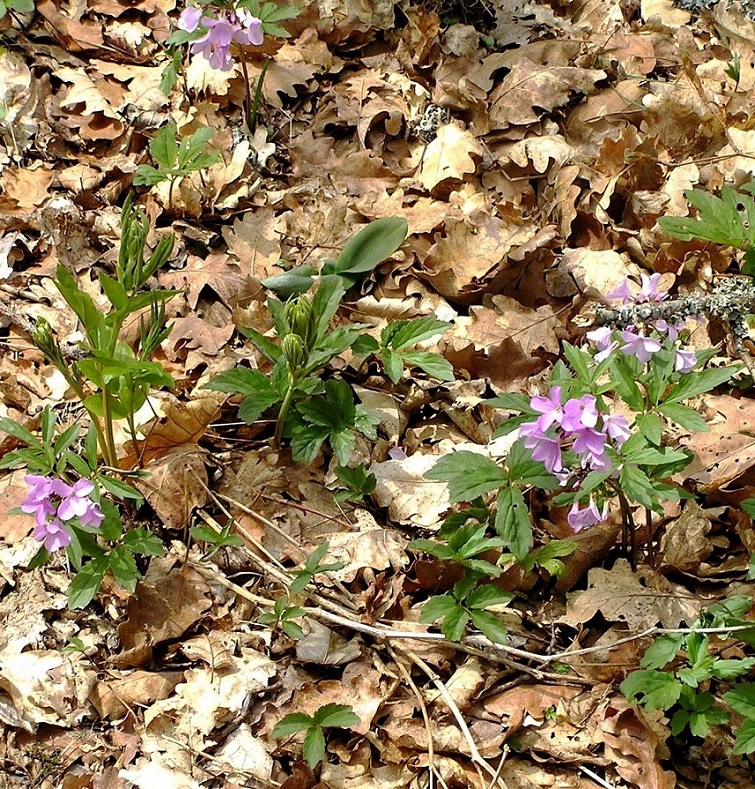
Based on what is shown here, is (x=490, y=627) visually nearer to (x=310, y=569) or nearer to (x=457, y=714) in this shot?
(x=457, y=714)

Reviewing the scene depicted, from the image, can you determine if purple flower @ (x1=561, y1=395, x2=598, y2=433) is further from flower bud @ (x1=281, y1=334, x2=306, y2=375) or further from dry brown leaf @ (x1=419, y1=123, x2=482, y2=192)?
dry brown leaf @ (x1=419, y1=123, x2=482, y2=192)

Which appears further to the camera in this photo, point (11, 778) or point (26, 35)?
point (26, 35)

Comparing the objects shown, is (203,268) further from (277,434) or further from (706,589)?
(706,589)

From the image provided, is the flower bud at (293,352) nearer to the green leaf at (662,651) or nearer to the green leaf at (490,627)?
the green leaf at (490,627)

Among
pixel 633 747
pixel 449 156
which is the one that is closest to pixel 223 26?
pixel 449 156

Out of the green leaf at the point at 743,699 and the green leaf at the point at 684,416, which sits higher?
the green leaf at the point at 684,416

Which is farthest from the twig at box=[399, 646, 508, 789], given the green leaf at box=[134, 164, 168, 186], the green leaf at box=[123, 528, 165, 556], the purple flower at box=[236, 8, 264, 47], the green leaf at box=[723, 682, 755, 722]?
the purple flower at box=[236, 8, 264, 47]

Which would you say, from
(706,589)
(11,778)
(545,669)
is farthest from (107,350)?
(706,589)

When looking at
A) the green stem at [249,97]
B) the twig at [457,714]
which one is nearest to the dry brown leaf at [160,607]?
the twig at [457,714]
